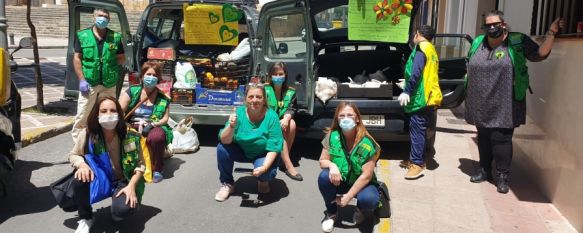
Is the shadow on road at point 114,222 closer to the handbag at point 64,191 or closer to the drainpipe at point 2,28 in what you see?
the handbag at point 64,191

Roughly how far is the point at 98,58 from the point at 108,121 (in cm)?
240

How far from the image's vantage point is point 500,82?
16.8 ft

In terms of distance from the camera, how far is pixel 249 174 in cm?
577

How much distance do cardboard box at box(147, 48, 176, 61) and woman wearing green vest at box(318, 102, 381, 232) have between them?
3.90 meters

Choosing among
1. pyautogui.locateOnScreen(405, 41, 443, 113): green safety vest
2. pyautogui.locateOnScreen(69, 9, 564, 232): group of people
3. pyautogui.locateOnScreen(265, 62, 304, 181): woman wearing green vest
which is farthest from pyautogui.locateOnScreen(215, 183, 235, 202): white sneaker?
pyautogui.locateOnScreen(405, 41, 443, 113): green safety vest

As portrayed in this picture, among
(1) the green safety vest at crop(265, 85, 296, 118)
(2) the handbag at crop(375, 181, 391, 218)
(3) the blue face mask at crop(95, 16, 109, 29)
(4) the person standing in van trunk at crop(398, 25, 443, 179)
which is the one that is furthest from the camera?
(3) the blue face mask at crop(95, 16, 109, 29)

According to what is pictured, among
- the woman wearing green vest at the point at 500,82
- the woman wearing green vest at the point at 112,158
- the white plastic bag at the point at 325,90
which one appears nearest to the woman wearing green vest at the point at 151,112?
the woman wearing green vest at the point at 112,158

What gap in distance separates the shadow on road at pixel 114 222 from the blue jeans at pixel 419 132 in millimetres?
2644

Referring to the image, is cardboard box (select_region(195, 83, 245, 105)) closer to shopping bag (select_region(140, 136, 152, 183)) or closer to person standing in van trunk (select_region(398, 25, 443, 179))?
shopping bag (select_region(140, 136, 152, 183))

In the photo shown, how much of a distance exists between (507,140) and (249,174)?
8.46 ft

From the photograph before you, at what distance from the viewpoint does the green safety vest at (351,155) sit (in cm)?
413

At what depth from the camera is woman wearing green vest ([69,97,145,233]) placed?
3.98 m

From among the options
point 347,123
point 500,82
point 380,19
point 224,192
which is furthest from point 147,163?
point 500,82

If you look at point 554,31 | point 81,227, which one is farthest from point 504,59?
point 81,227
